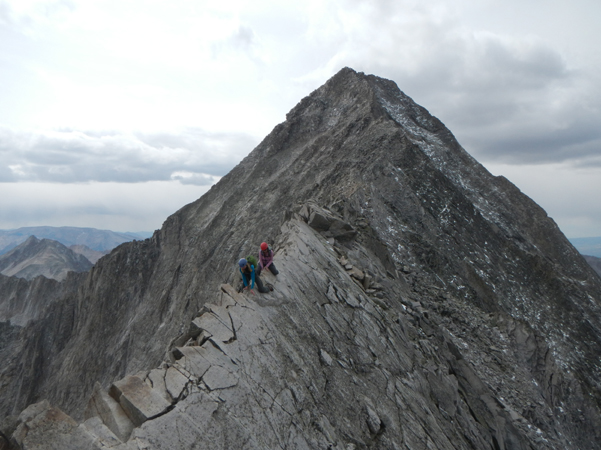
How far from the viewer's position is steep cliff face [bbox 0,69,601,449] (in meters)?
8.45

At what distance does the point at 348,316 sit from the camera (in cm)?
1300

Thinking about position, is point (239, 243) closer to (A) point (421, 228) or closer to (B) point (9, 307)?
(A) point (421, 228)

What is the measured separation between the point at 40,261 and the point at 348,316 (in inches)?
5375

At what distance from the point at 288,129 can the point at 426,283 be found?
103ft

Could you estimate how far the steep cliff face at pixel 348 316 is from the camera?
845 centimetres

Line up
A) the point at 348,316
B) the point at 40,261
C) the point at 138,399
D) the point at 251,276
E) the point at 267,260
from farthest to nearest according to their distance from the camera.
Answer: the point at 40,261 < the point at 348,316 < the point at 267,260 < the point at 251,276 < the point at 138,399

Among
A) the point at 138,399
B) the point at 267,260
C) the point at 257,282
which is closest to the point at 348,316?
the point at 267,260

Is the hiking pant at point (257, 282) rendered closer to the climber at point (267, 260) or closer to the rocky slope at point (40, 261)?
the climber at point (267, 260)

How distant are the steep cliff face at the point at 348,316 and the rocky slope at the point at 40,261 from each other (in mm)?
77698

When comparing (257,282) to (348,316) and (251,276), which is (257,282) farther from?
(348,316)

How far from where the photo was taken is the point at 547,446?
49.6ft

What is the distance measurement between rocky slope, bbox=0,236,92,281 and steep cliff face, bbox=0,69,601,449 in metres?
77.7

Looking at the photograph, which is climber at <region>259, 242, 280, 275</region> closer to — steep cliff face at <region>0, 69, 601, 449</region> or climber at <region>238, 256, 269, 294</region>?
steep cliff face at <region>0, 69, 601, 449</region>

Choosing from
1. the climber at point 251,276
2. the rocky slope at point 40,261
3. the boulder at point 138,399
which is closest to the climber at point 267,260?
the climber at point 251,276
